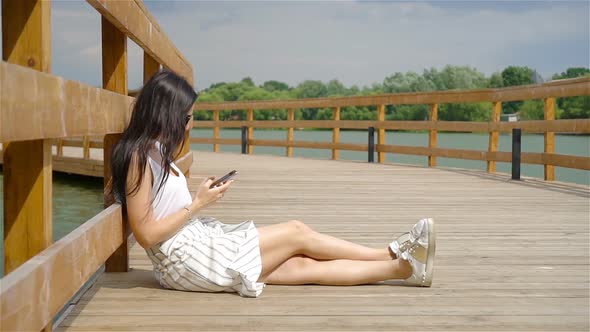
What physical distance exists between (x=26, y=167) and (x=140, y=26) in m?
1.52

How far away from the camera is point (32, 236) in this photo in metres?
1.71

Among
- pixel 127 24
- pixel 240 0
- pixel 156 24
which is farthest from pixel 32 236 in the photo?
pixel 240 0

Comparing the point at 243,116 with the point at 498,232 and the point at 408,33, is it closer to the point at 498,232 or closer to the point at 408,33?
the point at 498,232

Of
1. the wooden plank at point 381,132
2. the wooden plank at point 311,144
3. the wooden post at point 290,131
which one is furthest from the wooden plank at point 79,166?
the wooden plank at point 381,132

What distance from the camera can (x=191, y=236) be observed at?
265 cm

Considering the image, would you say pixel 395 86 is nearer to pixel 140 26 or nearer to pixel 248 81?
pixel 248 81

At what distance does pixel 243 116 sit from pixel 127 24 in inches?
534

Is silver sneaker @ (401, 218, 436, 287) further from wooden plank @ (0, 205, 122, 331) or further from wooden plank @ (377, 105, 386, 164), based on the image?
wooden plank @ (377, 105, 386, 164)

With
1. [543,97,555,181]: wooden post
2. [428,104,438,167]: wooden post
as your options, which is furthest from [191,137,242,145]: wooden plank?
[543,97,555,181]: wooden post

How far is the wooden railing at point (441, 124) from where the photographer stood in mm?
7324

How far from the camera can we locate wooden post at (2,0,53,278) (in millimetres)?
1646

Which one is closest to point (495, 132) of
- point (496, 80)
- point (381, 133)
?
point (381, 133)

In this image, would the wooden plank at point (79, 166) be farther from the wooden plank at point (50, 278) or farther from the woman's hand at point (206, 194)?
the wooden plank at point (50, 278)

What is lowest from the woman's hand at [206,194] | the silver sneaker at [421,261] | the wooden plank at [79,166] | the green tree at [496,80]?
the wooden plank at [79,166]
